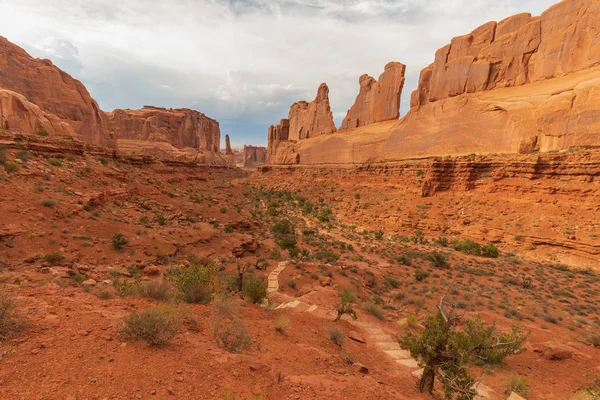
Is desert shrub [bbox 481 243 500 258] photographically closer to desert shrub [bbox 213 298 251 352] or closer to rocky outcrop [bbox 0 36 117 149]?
desert shrub [bbox 213 298 251 352]

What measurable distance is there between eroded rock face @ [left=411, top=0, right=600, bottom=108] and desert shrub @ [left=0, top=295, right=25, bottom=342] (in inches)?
1488

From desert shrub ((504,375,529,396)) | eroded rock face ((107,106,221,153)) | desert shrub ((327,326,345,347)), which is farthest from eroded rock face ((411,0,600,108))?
eroded rock face ((107,106,221,153))

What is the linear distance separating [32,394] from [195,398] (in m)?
1.67

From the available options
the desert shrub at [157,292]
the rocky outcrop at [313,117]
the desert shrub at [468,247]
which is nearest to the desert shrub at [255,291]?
the desert shrub at [157,292]

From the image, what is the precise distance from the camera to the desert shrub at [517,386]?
573cm

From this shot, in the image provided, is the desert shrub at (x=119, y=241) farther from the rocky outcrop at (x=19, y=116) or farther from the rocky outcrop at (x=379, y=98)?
the rocky outcrop at (x=379, y=98)

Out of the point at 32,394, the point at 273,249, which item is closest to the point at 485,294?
the point at 273,249

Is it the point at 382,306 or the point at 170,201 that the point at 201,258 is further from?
the point at 170,201

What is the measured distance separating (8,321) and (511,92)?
38048 millimetres

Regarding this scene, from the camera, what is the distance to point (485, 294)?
39.7ft

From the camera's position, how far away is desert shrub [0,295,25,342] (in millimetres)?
3636

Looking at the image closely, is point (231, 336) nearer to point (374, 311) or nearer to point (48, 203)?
point (374, 311)

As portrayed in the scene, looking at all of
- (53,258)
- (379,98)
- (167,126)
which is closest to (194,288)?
(53,258)

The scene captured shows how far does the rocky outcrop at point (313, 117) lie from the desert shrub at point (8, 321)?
5343cm
